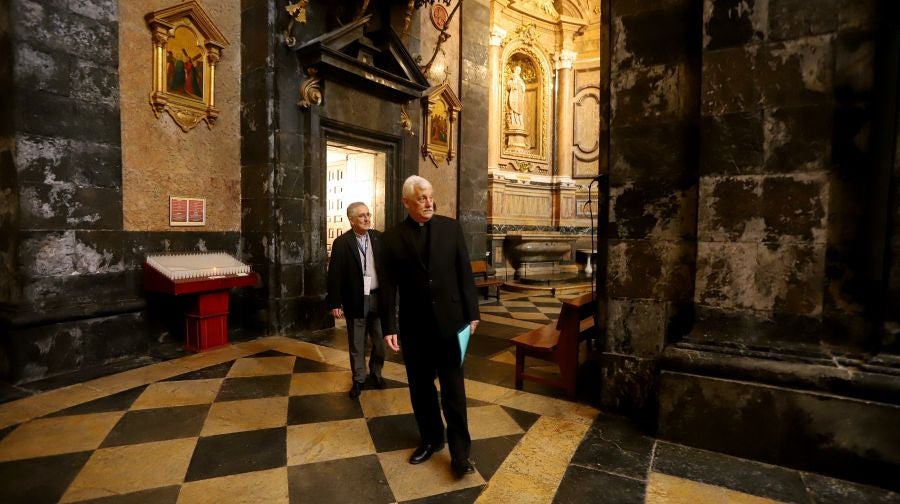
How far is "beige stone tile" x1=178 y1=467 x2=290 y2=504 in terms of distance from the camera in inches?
89.2

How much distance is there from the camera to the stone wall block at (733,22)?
274cm

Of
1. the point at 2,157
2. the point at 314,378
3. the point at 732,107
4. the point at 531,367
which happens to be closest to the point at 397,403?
the point at 314,378

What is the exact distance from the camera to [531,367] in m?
4.56

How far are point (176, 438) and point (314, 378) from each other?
1289 mm

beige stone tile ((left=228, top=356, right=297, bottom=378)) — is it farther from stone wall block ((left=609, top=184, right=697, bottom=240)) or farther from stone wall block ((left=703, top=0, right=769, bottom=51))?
stone wall block ((left=703, top=0, right=769, bottom=51))

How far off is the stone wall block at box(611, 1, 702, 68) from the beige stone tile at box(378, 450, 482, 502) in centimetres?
294

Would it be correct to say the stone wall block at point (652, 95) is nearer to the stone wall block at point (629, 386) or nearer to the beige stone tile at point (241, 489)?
the stone wall block at point (629, 386)

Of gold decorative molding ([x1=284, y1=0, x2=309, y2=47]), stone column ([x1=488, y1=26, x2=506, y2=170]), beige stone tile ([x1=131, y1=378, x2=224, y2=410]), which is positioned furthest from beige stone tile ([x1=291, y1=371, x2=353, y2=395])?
stone column ([x1=488, y1=26, x2=506, y2=170])

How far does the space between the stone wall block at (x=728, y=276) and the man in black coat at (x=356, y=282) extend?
91.3 inches

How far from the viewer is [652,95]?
10.5 feet

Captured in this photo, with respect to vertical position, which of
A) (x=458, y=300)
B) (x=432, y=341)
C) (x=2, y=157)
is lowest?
(x=432, y=341)

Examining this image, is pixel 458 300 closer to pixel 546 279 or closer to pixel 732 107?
pixel 732 107

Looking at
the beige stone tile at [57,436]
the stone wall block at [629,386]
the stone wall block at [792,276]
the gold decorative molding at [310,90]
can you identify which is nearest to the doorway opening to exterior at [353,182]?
the gold decorative molding at [310,90]

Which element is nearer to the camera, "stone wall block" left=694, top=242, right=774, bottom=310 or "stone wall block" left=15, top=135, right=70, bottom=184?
"stone wall block" left=694, top=242, right=774, bottom=310
